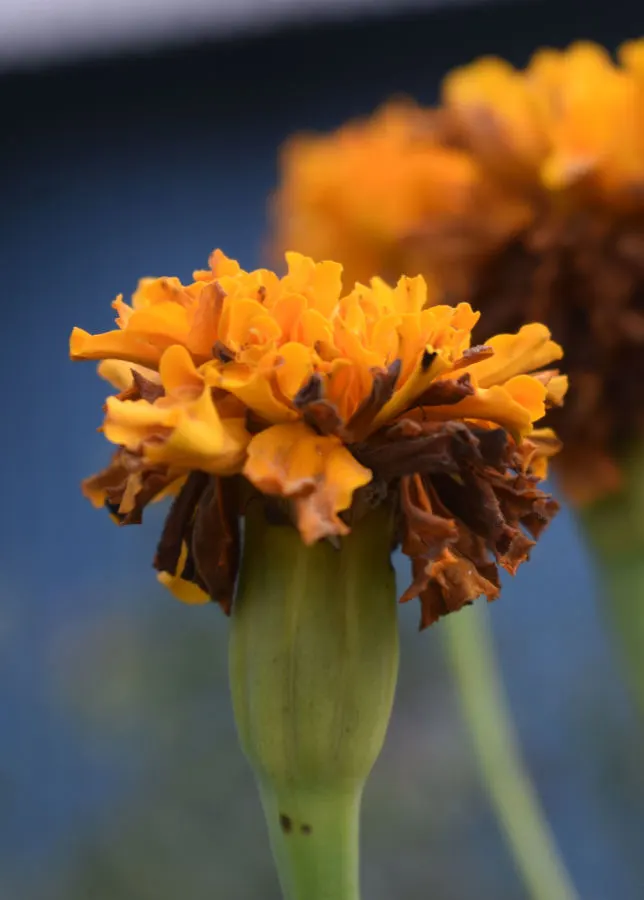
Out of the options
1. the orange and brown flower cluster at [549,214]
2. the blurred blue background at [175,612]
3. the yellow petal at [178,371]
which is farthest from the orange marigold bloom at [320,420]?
the blurred blue background at [175,612]

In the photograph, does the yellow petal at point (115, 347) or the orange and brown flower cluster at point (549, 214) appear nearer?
the yellow petal at point (115, 347)

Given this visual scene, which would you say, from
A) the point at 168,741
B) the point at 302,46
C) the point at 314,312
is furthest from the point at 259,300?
the point at 302,46

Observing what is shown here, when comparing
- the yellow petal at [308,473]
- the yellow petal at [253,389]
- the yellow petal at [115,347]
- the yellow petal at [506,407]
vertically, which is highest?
the yellow petal at [115,347]

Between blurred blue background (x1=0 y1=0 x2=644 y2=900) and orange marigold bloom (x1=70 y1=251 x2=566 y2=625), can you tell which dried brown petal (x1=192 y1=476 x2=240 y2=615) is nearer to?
orange marigold bloom (x1=70 y1=251 x2=566 y2=625)

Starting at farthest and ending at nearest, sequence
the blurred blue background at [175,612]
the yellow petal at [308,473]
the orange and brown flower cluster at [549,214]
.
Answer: the blurred blue background at [175,612] < the orange and brown flower cluster at [549,214] < the yellow petal at [308,473]

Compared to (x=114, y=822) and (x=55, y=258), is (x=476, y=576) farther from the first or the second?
(x=55, y=258)

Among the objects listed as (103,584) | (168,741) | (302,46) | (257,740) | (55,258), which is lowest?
(257,740)

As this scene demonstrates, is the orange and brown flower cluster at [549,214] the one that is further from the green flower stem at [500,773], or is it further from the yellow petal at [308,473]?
the yellow petal at [308,473]
